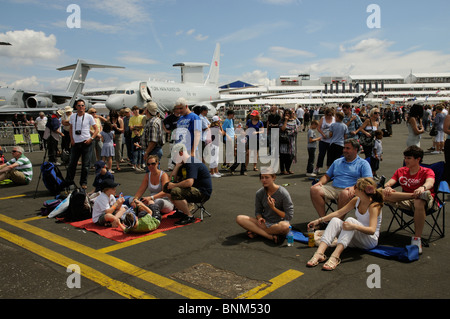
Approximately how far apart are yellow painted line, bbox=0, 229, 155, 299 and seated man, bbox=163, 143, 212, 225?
1878mm

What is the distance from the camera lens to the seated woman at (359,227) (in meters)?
4.21

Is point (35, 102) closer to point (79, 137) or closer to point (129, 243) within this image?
point (79, 137)

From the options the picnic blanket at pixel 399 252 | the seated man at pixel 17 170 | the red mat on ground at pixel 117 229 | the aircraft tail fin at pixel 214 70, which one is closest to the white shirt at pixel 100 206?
the red mat on ground at pixel 117 229

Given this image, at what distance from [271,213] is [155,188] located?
230 centimetres

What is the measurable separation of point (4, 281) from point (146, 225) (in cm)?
196

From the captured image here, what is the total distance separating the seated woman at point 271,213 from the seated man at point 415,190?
1360 mm

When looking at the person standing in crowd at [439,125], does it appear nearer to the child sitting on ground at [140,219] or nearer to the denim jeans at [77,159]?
the child sitting on ground at [140,219]

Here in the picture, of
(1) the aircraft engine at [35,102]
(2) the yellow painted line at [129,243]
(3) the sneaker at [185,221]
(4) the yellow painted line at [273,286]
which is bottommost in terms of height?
(4) the yellow painted line at [273,286]

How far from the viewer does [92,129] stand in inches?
351

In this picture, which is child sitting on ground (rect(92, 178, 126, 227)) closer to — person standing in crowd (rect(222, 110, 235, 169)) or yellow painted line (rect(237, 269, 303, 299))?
yellow painted line (rect(237, 269, 303, 299))

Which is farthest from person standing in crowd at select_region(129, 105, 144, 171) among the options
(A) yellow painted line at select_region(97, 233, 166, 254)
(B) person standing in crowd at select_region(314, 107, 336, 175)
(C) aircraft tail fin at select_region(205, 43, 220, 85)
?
(C) aircraft tail fin at select_region(205, 43, 220, 85)

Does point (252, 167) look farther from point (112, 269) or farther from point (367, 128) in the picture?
point (112, 269)

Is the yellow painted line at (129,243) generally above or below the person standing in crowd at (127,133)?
below
